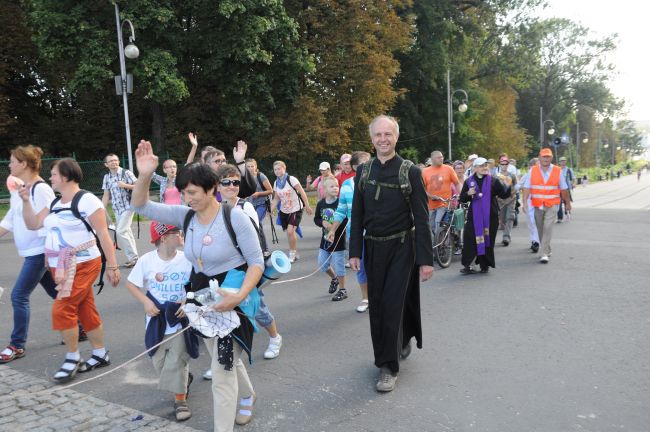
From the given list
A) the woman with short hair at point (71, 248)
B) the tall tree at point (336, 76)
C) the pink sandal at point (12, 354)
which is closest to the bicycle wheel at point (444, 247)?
the woman with short hair at point (71, 248)

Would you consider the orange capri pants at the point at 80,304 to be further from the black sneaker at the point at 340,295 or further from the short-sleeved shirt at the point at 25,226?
the black sneaker at the point at 340,295

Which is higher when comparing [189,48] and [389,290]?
[189,48]

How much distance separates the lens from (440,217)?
9516 millimetres

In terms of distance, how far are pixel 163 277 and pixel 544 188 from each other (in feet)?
24.4

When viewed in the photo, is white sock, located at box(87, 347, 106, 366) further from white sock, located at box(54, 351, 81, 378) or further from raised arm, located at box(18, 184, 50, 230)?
raised arm, located at box(18, 184, 50, 230)

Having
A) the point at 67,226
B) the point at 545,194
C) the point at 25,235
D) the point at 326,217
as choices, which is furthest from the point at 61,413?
the point at 545,194

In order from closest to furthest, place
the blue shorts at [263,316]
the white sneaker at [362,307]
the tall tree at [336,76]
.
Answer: the blue shorts at [263,316]
the white sneaker at [362,307]
the tall tree at [336,76]

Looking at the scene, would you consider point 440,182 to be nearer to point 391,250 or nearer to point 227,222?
point 391,250

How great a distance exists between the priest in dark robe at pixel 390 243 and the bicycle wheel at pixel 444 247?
4.87m

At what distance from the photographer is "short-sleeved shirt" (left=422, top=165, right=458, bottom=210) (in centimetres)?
942

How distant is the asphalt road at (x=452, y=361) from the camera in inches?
146

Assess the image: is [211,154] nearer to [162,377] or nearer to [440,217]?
[162,377]

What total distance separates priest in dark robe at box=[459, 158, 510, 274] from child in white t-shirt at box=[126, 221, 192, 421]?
5576mm

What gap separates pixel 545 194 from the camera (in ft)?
30.6
